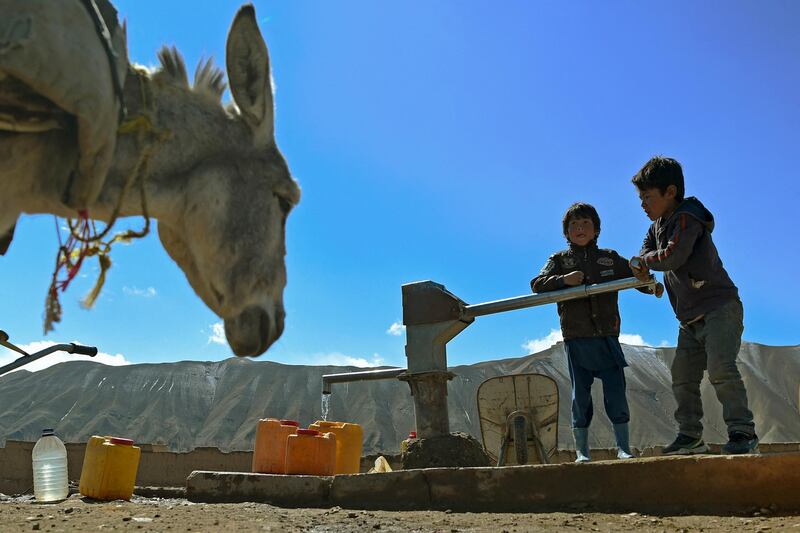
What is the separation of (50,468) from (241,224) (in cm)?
503

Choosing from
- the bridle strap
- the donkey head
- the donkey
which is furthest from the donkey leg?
the bridle strap

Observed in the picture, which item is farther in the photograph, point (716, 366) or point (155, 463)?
point (155, 463)

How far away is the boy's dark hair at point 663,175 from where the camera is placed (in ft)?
11.1

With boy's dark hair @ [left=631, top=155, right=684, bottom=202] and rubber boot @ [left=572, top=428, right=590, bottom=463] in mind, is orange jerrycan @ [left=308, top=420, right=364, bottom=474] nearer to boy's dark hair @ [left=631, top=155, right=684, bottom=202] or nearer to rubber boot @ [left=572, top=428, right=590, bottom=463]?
rubber boot @ [left=572, top=428, right=590, bottom=463]

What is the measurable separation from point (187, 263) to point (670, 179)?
2.54 m

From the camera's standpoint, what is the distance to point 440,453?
12.8 ft

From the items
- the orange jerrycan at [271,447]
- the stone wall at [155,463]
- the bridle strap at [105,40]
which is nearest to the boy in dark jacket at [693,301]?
the orange jerrycan at [271,447]

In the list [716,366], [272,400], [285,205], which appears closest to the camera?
[285,205]

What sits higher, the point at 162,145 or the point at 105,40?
the point at 105,40

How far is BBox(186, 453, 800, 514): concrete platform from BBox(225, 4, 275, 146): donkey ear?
211cm

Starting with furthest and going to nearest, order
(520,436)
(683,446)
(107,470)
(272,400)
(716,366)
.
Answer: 1. (272,400)
2. (107,470)
3. (520,436)
4. (683,446)
5. (716,366)

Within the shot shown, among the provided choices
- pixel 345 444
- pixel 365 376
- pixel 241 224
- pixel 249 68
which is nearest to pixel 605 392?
pixel 365 376

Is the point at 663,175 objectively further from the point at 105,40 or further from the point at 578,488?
the point at 105,40

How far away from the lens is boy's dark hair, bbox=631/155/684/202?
339 centimetres
